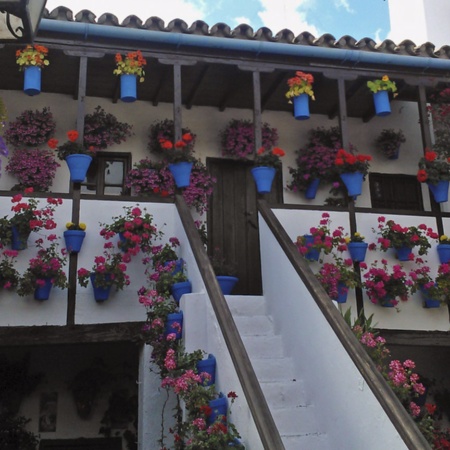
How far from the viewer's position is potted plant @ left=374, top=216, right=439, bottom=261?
798 centimetres

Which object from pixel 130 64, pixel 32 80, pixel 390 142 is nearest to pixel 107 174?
pixel 130 64

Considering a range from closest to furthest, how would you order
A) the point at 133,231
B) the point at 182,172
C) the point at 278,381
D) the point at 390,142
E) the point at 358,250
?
the point at 278,381, the point at 133,231, the point at 182,172, the point at 358,250, the point at 390,142

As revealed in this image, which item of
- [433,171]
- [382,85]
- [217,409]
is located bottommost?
[217,409]

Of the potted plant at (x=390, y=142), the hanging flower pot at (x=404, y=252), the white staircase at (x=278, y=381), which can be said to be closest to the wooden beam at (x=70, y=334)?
the white staircase at (x=278, y=381)

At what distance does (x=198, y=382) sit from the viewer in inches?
204

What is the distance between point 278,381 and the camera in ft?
19.2

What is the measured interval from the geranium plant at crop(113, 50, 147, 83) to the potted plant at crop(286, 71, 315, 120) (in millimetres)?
1949

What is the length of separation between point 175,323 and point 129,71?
3.29 m

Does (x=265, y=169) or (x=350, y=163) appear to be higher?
(x=350, y=163)

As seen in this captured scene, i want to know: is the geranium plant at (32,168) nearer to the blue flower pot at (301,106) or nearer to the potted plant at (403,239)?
the blue flower pot at (301,106)

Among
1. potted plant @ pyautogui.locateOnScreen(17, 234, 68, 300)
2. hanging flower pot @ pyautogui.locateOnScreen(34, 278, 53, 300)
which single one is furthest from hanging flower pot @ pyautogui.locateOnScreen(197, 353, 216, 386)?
hanging flower pot @ pyautogui.locateOnScreen(34, 278, 53, 300)

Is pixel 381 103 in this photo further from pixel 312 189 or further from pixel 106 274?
pixel 106 274

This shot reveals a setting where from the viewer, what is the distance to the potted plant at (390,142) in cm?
977

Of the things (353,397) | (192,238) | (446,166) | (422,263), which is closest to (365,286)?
(422,263)
